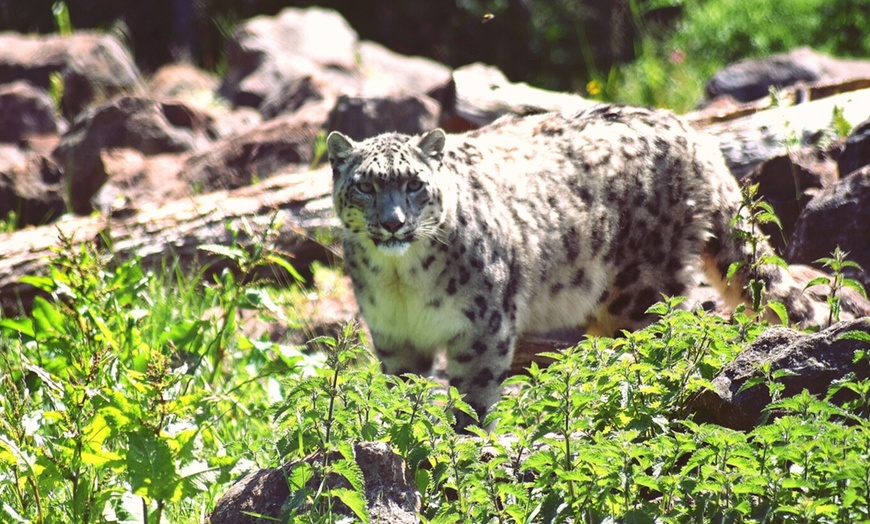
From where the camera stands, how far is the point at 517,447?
15.1ft

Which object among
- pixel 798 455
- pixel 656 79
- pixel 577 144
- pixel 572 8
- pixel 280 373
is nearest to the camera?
pixel 798 455

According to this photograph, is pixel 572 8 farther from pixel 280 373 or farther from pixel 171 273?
pixel 280 373

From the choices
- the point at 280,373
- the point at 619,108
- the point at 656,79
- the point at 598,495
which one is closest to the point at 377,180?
the point at 280,373

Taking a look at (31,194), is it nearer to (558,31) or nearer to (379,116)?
(379,116)

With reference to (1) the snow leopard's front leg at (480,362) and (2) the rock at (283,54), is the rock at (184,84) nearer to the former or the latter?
(2) the rock at (283,54)

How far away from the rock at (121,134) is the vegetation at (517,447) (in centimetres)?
726

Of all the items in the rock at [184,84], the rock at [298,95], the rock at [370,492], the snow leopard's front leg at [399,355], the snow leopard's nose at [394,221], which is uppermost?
the snow leopard's nose at [394,221]

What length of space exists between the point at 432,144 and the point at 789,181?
3.13 m

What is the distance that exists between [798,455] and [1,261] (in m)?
6.82

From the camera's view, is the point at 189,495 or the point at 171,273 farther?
the point at 171,273

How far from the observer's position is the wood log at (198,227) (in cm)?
913

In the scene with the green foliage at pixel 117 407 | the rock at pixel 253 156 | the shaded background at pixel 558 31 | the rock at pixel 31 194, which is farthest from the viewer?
the shaded background at pixel 558 31

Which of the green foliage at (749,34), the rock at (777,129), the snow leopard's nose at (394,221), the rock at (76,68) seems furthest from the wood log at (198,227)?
the rock at (76,68)

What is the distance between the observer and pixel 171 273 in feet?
29.7
